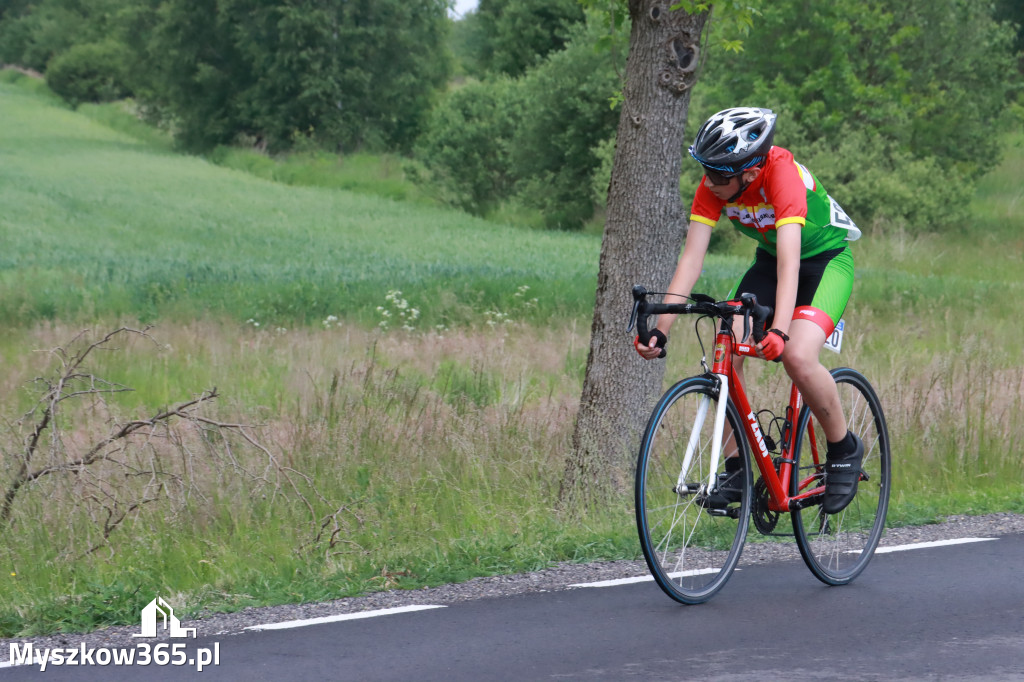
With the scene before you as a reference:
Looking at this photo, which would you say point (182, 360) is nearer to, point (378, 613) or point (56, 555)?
point (56, 555)

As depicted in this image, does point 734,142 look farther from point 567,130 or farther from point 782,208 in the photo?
point 567,130

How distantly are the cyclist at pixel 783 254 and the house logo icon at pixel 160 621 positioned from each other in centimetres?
230

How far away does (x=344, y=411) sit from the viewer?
8.17 m

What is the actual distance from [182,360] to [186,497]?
5.72 metres

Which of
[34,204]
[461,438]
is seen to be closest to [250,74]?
[34,204]

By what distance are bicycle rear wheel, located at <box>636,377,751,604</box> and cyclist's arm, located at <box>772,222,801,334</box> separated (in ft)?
1.31

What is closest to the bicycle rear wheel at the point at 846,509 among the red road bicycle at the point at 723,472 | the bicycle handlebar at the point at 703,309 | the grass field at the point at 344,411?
the red road bicycle at the point at 723,472

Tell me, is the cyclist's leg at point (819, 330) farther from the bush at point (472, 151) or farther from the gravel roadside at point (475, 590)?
the bush at point (472, 151)

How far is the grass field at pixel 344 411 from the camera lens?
5766 mm

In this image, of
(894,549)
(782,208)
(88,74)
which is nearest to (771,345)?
(782,208)

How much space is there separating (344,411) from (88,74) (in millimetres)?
94246

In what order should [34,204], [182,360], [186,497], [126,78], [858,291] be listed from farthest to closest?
[126,78]
[34,204]
[858,291]
[182,360]
[186,497]

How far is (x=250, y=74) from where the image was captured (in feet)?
212

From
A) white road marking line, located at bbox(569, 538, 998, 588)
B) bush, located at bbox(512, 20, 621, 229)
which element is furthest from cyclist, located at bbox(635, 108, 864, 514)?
bush, located at bbox(512, 20, 621, 229)
